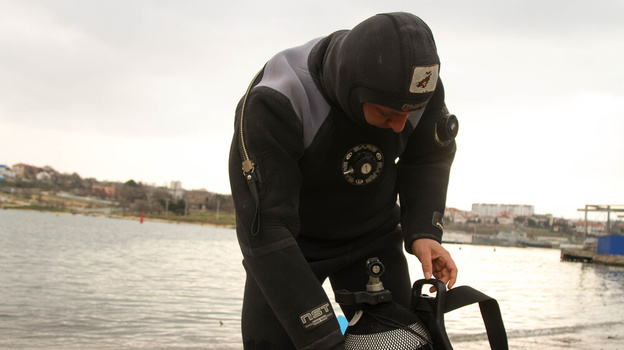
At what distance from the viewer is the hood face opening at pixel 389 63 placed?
1850 mm

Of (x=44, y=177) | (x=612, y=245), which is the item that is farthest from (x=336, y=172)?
(x=44, y=177)

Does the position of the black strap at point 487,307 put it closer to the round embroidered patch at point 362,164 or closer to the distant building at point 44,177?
the round embroidered patch at point 362,164

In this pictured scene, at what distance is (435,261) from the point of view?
2.48 m

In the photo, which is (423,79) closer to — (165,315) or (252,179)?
(252,179)

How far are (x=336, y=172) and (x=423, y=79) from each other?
0.62 metres

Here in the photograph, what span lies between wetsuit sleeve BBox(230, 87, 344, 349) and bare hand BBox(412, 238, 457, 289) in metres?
0.59

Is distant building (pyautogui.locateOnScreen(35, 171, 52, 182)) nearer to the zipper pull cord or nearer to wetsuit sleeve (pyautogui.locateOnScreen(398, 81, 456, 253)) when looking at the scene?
wetsuit sleeve (pyautogui.locateOnScreen(398, 81, 456, 253))

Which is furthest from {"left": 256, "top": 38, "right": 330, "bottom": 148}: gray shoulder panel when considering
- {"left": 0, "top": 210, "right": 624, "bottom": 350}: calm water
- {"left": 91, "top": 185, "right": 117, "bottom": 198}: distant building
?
{"left": 91, "top": 185, "right": 117, "bottom": 198}: distant building

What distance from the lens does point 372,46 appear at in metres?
1.88

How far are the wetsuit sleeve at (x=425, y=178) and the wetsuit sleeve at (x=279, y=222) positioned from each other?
2.21 ft

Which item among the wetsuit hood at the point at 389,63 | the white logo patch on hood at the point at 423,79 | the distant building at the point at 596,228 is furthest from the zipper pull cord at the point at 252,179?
the distant building at the point at 596,228

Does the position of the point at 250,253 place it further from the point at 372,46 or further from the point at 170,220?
the point at 170,220

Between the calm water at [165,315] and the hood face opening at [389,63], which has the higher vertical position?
the hood face opening at [389,63]

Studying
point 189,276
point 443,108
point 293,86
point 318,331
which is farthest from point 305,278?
point 189,276
